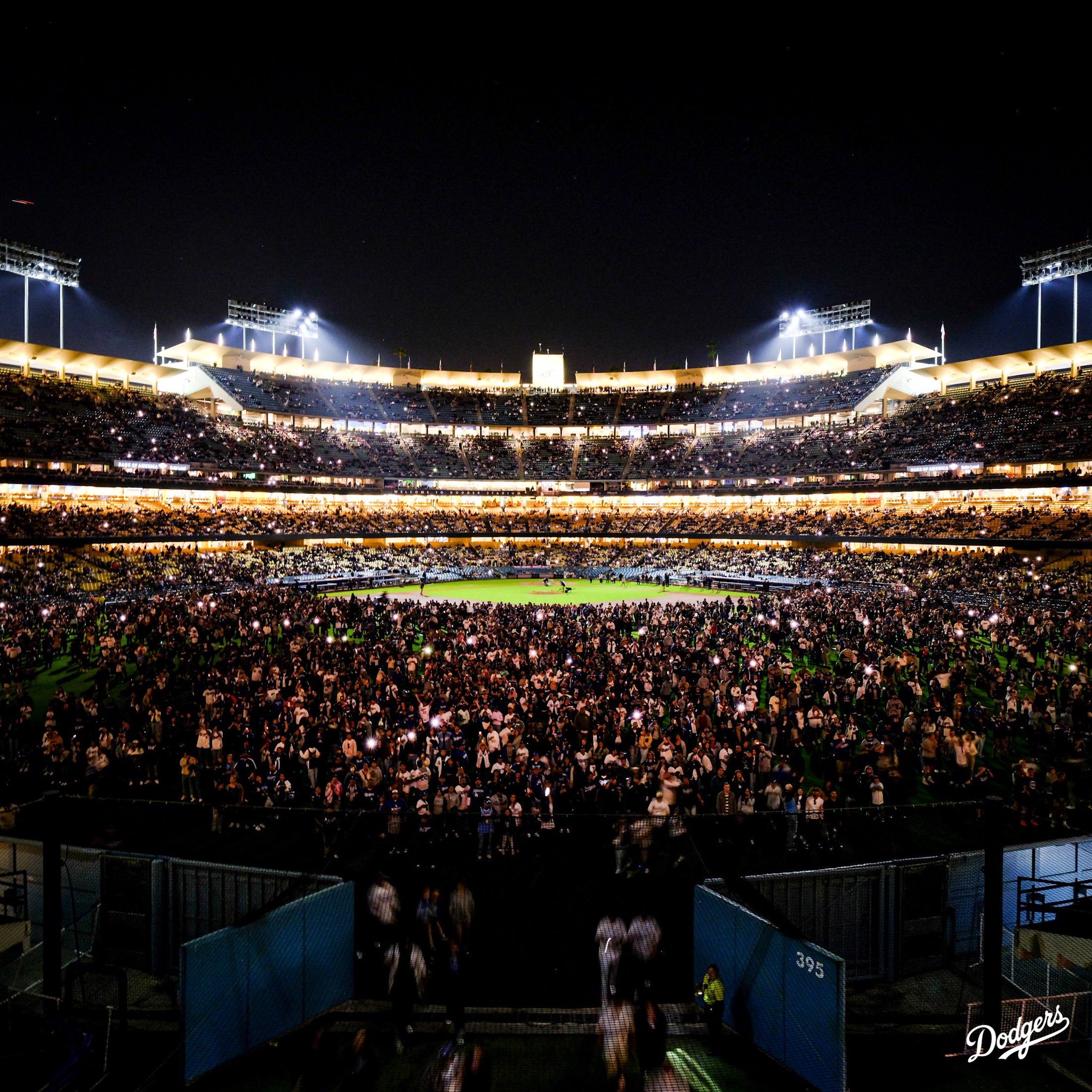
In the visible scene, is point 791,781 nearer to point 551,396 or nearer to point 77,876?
point 77,876

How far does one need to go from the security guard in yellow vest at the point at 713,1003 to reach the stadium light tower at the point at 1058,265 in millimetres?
72851

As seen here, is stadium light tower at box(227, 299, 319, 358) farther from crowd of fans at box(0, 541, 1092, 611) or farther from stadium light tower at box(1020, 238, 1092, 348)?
stadium light tower at box(1020, 238, 1092, 348)

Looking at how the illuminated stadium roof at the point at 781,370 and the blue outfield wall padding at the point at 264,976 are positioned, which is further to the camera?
the illuminated stadium roof at the point at 781,370

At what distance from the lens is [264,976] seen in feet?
20.0

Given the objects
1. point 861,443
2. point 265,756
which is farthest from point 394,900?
point 861,443

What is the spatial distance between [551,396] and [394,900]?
84.7 m

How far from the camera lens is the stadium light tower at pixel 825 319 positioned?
269ft

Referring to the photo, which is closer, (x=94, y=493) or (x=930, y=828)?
(x=930, y=828)

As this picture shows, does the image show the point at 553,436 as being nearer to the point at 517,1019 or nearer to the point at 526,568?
the point at 526,568

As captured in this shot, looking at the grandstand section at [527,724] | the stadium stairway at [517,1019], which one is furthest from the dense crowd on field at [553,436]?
the stadium stairway at [517,1019]

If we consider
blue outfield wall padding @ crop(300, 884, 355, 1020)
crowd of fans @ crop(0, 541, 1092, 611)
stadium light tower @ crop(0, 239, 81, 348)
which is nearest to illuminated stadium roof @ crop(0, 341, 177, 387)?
stadium light tower @ crop(0, 239, 81, 348)

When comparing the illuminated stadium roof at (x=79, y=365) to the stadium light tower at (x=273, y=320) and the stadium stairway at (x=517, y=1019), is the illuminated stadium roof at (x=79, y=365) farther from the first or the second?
the stadium stairway at (x=517, y=1019)

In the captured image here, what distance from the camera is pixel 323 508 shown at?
2613 inches

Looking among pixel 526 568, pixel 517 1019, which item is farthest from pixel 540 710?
pixel 526 568
